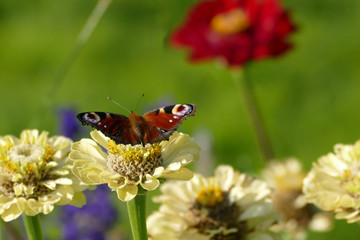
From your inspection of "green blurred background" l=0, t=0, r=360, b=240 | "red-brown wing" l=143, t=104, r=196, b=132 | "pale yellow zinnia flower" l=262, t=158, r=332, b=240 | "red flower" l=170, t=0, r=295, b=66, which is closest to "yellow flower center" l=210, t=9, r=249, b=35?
"red flower" l=170, t=0, r=295, b=66

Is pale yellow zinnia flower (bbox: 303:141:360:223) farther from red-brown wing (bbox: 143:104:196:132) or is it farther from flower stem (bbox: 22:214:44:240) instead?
flower stem (bbox: 22:214:44:240)

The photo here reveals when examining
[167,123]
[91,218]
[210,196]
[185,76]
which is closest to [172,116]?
[167,123]

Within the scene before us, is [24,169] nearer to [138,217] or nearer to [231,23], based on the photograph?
[138,217]

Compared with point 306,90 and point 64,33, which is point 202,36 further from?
point 64,33

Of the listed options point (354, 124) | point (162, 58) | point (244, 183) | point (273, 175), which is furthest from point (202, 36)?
point (162, 58)

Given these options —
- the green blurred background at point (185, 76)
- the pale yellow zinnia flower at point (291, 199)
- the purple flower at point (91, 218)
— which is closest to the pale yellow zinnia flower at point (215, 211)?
the pale yellow zinnia flower at point (291, 199)

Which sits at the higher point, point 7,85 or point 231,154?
point 7,85
